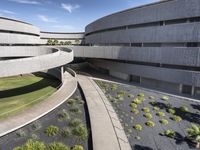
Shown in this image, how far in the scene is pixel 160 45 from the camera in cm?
2900

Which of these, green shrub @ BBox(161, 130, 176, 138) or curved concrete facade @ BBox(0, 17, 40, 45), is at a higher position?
curved concrete facade @ BBox(0, 17, 40, 45)

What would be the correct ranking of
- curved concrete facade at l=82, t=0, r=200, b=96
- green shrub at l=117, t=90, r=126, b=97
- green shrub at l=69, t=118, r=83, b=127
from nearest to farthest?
green shrub at l=69, t=118, r=83, b=127, curved concrete facade at l=82, t=0, r=200, b=96, green shrub at l=117, t=90, r=126, b=97

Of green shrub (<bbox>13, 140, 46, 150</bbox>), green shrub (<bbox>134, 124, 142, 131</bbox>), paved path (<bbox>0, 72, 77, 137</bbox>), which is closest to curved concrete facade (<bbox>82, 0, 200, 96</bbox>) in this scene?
paved path (<bbox>0, 72, 77, 137</bbox>)

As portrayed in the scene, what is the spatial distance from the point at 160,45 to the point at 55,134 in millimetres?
21872

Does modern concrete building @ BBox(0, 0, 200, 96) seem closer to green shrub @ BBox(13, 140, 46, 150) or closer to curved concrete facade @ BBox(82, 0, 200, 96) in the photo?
curved concrete facade @ BBox(82, 0, 200, 96)

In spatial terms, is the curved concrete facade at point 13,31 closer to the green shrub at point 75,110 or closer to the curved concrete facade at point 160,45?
the curved concrete facade at point 160,45

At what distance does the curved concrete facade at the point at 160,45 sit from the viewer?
2530cm

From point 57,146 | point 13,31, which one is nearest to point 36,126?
point 57,146

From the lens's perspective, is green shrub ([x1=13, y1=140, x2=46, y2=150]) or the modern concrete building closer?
green shrub ([x1=13, y1=140, x2=46, y2=150])

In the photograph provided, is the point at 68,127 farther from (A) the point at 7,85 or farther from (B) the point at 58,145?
(A) the point at 7,85

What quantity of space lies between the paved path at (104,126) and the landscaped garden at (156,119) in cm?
73

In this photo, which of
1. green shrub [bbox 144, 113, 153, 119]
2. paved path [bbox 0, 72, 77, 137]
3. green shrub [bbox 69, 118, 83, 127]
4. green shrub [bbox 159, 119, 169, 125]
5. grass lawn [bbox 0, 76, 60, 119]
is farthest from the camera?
grass lawn [bbox 0, 76, 60, 119]

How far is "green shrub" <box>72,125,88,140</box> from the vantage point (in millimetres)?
14804

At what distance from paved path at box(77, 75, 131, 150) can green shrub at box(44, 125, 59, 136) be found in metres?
3.18
